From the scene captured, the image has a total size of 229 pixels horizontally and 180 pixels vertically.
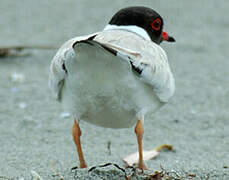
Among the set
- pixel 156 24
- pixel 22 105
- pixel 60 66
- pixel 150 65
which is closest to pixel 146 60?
pixel 150 65

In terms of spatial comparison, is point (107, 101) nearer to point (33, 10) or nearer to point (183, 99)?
point (183, 99)

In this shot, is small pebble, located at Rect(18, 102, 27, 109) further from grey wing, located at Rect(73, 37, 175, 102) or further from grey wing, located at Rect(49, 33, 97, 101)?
grey wing, located at Rect(73, 37, 175, 102)

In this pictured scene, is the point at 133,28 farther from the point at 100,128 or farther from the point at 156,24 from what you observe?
the point at 100,128

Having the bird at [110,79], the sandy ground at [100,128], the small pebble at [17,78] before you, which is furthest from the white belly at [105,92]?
the small pebble at [17,78]

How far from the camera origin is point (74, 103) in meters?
3.89

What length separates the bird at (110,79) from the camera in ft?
11.2

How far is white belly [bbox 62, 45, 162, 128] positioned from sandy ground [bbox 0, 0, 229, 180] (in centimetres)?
45

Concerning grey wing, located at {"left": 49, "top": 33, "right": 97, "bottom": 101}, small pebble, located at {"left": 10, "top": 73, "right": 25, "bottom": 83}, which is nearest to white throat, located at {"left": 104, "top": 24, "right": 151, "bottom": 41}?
grey wing, located at {"left": 49, "top": 33, "right": 97, "bottom": 101}

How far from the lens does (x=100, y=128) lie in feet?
18.2

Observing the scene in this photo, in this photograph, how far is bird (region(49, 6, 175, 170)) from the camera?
3422mm

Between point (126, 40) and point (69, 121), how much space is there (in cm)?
210

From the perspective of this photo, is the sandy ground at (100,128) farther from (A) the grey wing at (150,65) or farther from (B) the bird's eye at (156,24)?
(B) the bird's eye at (156,24)

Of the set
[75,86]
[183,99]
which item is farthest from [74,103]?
[183,99]

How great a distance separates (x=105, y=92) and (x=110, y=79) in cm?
12
